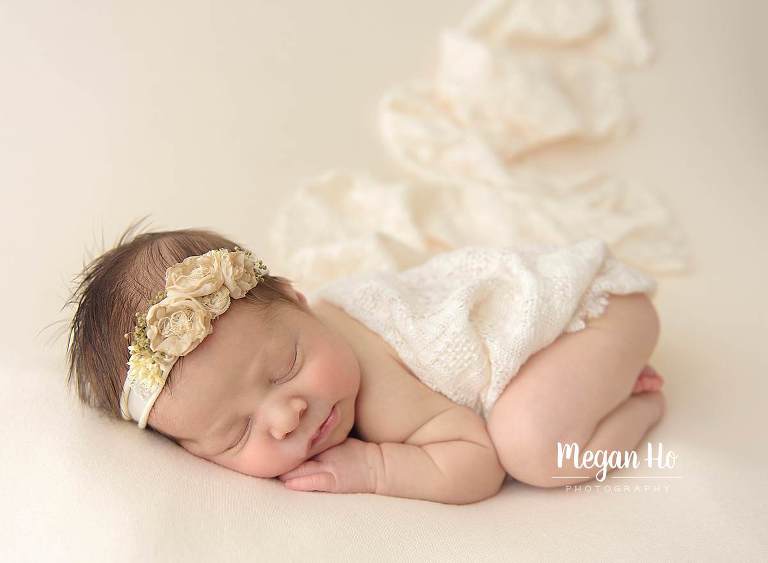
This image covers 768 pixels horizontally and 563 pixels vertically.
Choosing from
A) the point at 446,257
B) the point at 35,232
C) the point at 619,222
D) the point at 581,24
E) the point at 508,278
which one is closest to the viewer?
the point at 508,278

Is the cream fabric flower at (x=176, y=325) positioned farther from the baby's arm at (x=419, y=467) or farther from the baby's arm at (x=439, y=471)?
the baby's arm at (x=439, y=471)

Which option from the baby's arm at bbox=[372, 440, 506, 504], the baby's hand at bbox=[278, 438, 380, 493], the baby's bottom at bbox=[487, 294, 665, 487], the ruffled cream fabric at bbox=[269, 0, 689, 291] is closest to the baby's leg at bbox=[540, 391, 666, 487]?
the baby's bottom at bbox=[487, 294, 665, 487]

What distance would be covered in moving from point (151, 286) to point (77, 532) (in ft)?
1.40

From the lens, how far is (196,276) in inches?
53.7

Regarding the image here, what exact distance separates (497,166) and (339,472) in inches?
50.2

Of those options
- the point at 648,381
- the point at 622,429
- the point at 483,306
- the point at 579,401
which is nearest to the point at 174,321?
the point at 483,306

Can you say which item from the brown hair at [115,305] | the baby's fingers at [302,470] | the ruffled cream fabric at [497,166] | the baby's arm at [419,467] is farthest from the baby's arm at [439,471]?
the ruffled cream fabric at [497,166]

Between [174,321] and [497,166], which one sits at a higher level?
[497,166]

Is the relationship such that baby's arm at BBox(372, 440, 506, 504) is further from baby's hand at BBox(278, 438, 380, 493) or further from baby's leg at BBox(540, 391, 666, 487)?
baby's leg at BBox(540, 391, 666, 487)

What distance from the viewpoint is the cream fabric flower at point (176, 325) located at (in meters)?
1.31

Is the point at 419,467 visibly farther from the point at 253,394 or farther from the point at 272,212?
the point at 272,212

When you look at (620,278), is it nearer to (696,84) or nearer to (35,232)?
(696,84)

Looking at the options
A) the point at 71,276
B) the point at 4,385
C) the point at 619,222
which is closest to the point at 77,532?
the point at 4,385

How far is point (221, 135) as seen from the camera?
2424mm
